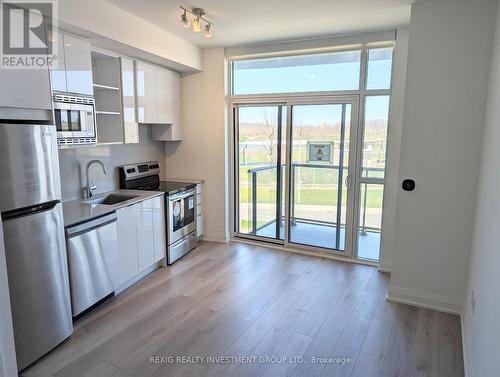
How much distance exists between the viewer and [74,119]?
2896 mm

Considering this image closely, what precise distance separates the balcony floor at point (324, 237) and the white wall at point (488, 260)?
1427 mm

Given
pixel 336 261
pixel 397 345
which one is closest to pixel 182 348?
pixel 397 345

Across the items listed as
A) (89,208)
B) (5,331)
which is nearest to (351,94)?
(89,208)

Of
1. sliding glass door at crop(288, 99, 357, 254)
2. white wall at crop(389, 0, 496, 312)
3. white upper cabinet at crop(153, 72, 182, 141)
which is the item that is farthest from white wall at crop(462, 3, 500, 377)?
white upper cabinet at crop(153, 72, 182, 141)

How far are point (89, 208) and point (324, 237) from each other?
9.44 ft

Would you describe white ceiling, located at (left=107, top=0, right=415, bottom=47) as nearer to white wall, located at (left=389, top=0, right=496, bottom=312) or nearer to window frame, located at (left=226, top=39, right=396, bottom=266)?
window frame, located at (left=226, top=39, right=396, bottom=266)

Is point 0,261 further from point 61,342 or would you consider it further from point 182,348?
point 182,348

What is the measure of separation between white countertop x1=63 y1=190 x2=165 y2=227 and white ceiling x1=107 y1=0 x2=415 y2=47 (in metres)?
1.79

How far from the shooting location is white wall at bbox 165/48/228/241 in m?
4.48

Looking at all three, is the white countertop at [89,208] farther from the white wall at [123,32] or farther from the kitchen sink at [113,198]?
the white wall at [123,32]

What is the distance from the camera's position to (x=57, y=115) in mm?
2719

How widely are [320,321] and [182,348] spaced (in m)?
1.17

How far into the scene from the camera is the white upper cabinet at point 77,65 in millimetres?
2775

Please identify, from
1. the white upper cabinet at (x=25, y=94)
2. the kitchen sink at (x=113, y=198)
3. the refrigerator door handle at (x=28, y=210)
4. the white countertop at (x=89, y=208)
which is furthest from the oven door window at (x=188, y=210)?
the white upper cabinet at (x=25, y=94)
